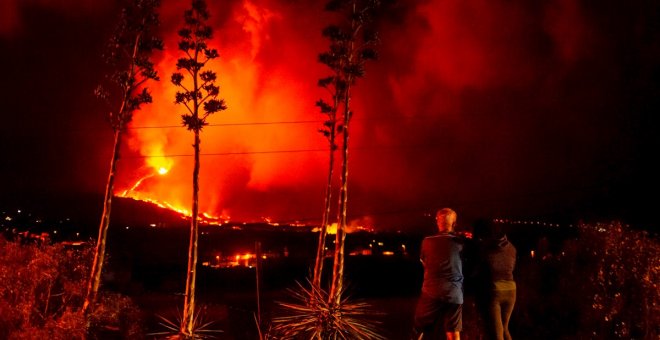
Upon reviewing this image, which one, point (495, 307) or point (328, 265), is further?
point (328, 265)

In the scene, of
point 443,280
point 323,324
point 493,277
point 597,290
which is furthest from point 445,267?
point 597,290

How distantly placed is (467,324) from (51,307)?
433 inches

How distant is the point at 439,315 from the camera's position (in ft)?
22.9

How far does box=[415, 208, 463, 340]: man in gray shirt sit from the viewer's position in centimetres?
688

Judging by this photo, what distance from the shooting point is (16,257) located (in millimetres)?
14883

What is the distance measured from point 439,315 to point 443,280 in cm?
46

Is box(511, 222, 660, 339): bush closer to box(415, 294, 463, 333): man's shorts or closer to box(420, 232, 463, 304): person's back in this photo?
box(415, 294, 463, 333): man's shorts

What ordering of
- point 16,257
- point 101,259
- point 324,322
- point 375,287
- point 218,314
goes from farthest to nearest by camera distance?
point 375,287, point 218,314, point 101,259, point 16,257, point 324,322

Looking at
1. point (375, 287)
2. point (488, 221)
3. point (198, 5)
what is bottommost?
point (375, 287)

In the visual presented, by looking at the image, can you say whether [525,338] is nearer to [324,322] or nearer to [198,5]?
[324,322]

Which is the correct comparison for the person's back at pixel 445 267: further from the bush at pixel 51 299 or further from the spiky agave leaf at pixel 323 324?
the bush at pixel 51 299

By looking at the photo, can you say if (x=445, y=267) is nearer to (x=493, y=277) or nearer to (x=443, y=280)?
(x=443, y=280)

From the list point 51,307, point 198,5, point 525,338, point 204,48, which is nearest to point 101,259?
point 51,307

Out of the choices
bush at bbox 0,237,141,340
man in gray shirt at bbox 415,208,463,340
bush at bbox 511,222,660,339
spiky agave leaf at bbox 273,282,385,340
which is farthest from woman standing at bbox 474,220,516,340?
bush at bbox 0,237,141,340
